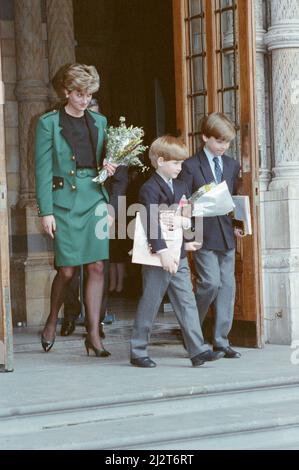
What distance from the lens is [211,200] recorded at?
750 cm

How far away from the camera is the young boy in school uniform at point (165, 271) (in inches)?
283

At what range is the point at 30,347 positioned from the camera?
8609 millimetres

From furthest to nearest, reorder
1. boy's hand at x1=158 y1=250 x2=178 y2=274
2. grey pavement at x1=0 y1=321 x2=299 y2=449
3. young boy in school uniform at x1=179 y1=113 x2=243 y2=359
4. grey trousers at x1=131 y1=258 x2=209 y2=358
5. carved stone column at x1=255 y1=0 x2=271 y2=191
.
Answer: carved stone column at x1=255 y1=0 x2=271 y2=191
young boy in school uniform at x1=179 y1=113 x2=243 y2=359
grey trousers at x1=131 y1=258 x2=209 y2=358
boy's hand at x1=158 y1=250 x2=178 y2=274
grey pavement at x1=0 y1=321 x2=299 y2=449

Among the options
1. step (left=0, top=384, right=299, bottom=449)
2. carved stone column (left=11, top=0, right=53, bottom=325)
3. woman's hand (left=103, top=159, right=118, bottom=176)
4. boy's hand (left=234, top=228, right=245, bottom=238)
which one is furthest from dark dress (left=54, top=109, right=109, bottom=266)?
carved stone column (left=11, top=0, right=53, bottom=325)

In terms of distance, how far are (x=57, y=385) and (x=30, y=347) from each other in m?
1.96

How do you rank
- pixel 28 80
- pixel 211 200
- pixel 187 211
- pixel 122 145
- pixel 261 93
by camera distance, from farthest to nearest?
pixel 28 80
pixel 261 93
pixel 122 145
pixel 211 200
pixel 187 211

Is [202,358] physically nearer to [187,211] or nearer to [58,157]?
[187,211]

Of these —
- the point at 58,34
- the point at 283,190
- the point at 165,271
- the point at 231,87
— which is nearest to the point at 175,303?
the point at 165,271

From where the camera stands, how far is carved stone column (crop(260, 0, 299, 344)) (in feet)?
27.6

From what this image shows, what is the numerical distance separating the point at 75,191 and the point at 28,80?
298 cm

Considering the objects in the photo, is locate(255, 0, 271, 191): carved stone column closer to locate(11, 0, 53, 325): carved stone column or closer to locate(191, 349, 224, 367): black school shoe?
locate(191, 349, 224, 367): black school shoe

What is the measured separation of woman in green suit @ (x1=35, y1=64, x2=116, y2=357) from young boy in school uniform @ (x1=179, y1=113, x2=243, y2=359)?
0.62m
